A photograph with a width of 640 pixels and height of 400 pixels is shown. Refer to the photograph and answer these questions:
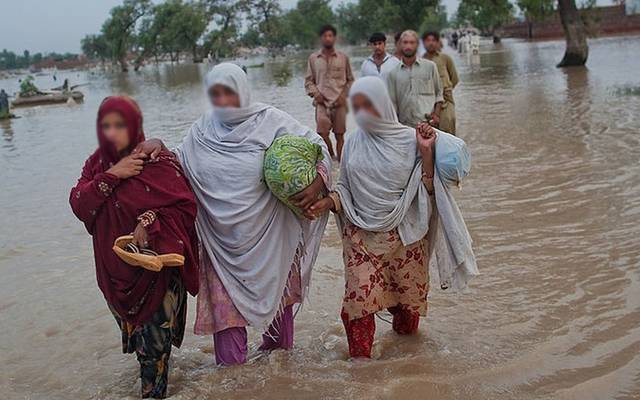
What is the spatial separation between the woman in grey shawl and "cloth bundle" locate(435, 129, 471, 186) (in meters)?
Result: 0.04

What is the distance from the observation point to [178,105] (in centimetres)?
1875

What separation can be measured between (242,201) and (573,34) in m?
18.2

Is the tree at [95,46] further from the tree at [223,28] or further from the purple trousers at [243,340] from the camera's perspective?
the purple trousers at [243,340]

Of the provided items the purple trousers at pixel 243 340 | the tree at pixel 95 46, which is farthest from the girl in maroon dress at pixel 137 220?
the tree at pixel 95 46

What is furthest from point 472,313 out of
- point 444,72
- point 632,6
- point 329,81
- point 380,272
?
point 632,6

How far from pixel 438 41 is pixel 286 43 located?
60.9m

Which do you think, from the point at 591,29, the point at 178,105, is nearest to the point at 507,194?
the point at 178,105

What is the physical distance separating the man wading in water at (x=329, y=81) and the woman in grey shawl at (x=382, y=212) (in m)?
4.66

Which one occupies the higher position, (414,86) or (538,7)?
(538,7)

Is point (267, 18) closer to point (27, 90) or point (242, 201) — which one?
point (27, 90)

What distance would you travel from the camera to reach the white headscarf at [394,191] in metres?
3.09

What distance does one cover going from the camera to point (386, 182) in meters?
3.12

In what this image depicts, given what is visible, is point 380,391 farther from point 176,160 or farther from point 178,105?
point 178,105

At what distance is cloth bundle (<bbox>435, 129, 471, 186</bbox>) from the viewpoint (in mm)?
3039
